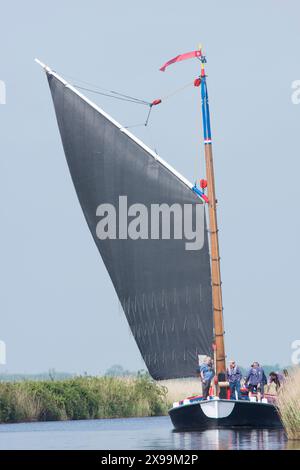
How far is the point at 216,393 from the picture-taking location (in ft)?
147

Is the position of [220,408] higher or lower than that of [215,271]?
lower

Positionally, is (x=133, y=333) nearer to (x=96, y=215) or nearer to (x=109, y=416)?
(x=96, y=215)

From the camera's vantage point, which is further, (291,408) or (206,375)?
(206,375)

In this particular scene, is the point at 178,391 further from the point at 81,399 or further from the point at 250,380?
the point at 250,380

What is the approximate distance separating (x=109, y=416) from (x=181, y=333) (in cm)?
899

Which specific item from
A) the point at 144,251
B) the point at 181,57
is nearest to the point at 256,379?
the point at 144,251

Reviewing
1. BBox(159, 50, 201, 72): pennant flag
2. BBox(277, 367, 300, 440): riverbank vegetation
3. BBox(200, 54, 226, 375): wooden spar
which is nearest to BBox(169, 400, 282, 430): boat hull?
BBox(200, 54, 226, 375): wooden spar

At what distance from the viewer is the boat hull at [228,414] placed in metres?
43.8

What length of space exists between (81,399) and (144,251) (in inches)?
324

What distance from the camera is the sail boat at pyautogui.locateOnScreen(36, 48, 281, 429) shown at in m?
47.8

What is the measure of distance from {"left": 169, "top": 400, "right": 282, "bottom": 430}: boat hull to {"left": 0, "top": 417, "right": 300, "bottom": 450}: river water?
1.94 feet

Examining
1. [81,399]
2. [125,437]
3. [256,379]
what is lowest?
[125,437]

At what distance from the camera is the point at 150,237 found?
4881 centimetres
